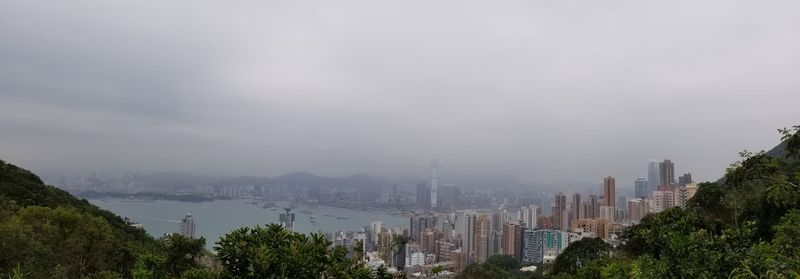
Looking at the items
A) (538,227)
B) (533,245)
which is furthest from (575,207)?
(533,245)

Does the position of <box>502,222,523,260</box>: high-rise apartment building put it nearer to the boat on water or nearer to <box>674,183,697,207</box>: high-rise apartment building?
<box>674,183,697,207</box>: high-rise apartment building

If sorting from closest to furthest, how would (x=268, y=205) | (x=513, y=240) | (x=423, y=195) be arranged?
1. (x=513, y=240)
2. (x=268, y=205)
3. (x=423, y=195)

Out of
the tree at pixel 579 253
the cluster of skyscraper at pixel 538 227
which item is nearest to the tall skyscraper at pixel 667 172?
the cluster of skyscraper at pixel 538 227

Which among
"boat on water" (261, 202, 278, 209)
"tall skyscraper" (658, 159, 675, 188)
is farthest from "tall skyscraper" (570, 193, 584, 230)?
"boat on water" (261, 202, 278, 209)

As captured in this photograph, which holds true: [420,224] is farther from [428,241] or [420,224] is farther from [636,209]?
[636,209]

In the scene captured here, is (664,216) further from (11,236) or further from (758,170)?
(11,236)

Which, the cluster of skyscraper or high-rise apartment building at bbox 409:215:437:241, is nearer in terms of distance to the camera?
the cluster of skyscraper
